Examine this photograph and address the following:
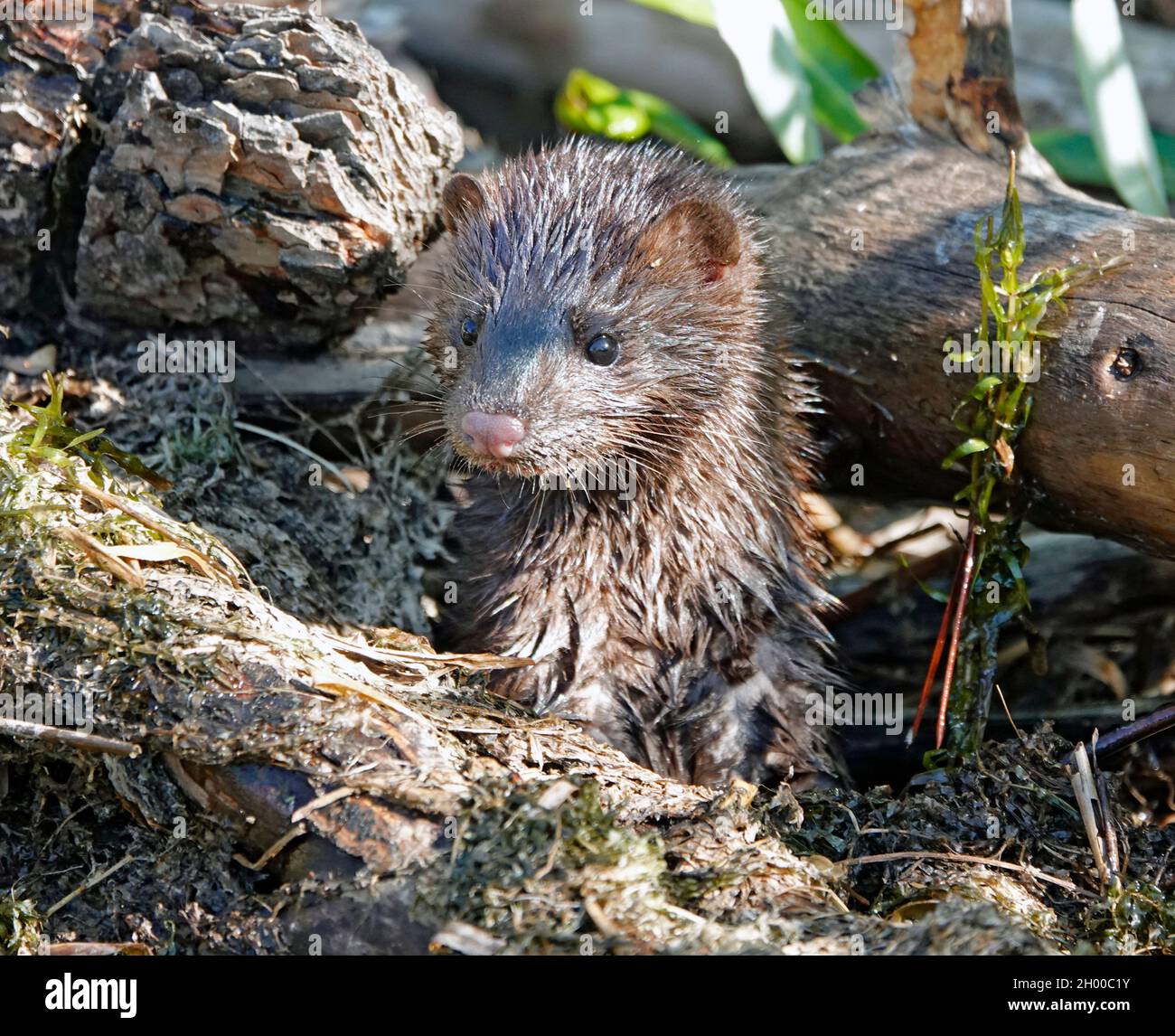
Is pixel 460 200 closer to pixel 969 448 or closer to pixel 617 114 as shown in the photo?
pixel 969 448

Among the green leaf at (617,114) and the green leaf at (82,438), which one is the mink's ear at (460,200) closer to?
the green leaf at (82,438)

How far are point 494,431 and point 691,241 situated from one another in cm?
105

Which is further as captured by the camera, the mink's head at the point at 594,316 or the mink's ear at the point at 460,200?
the mink's ear at the point at 460,200

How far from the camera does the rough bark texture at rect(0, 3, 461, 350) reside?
4.38 m

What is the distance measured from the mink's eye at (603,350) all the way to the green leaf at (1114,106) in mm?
2572

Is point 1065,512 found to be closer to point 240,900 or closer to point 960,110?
point 960,110

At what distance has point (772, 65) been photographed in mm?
5609

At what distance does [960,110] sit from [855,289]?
926 millimetres

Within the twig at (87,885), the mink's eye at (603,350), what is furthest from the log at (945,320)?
the twig at (87,885)

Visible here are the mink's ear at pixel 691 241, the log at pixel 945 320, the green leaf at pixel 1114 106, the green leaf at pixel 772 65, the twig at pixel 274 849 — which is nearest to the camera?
the twig at pixel 274 849

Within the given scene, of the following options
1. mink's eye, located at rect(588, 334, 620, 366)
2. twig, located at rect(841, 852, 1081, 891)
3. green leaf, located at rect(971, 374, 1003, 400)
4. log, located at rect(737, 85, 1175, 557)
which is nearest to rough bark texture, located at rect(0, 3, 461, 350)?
mink's eye, located at rect(588, 334, 620, 366)

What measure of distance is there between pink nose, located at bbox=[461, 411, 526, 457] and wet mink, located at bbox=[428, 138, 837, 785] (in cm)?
23

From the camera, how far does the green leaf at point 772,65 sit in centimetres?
546

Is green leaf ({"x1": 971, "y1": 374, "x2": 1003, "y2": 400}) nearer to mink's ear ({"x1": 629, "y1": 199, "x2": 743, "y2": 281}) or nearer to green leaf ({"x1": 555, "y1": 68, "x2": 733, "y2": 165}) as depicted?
mink's ear ({"x1": 629, "y1": 199, "x2": 743, "y2": 281})
